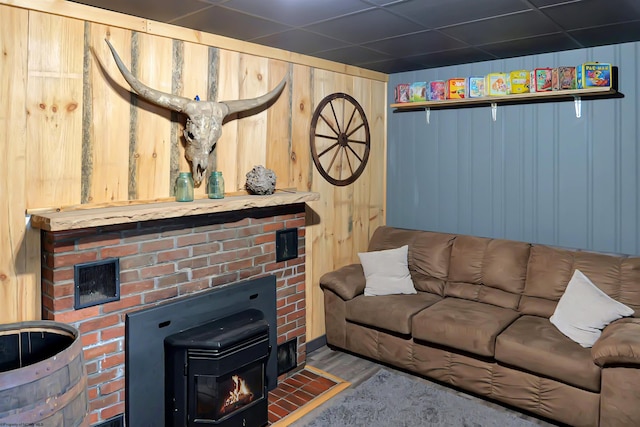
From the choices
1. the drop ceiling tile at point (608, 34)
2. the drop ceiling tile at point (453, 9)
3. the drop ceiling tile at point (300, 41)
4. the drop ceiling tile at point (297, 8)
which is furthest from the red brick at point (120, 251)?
the drop ceiling tile at point (608, 34)

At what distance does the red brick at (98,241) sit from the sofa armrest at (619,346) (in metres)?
2.60

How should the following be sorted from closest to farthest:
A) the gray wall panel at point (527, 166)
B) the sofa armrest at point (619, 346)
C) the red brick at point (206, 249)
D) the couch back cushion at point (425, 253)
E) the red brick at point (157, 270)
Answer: the sofa armrest at point (619, 346) → the red brick at point (157, 270) → the red brick at point (206, 249) → the gray wall panel at point (527, 166) → the couch back cushion at point (425, 253)

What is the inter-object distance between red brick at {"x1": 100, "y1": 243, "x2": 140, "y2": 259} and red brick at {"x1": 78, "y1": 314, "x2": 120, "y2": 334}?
0.30 meters

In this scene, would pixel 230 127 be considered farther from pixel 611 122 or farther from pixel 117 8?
pixel 611 122

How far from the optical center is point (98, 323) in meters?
2.36

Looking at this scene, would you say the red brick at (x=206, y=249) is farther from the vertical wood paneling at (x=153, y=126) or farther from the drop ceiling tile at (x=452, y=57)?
the drop ceiling tile at (x=452, y=57)

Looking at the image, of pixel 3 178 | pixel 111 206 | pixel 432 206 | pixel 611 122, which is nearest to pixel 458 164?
pixel 432 206

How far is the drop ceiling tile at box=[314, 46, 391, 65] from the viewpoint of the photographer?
348 centimetres

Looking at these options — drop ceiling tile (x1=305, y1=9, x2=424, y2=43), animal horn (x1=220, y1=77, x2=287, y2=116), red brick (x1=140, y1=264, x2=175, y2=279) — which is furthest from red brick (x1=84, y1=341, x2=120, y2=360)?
drop ceiling tile (x1=305, y1=9, x2=424, y2=43)

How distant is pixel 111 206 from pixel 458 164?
283 centimetres

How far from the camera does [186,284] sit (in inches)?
108

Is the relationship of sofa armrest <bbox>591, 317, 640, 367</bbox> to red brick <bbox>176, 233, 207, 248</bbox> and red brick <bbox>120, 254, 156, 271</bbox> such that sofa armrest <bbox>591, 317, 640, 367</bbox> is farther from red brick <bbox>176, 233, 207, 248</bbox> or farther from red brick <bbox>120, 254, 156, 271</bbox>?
red brick <bbox>120, 254, 156, 271</bbox>

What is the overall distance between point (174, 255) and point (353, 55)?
2.05 m

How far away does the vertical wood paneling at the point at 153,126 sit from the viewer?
265 centimetres
